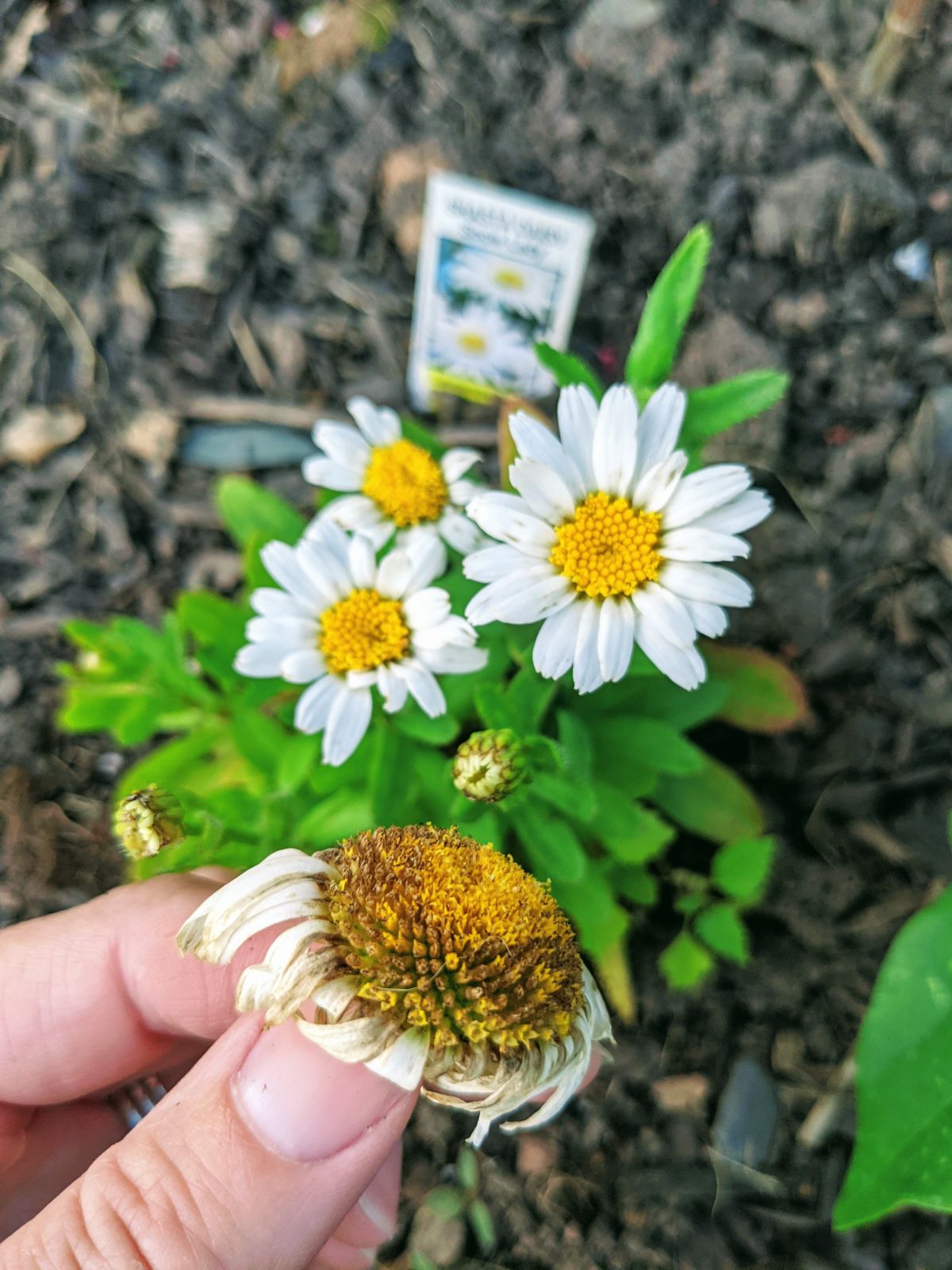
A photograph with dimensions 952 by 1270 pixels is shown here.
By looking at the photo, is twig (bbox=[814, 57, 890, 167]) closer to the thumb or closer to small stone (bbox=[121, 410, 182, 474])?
small stone (bbox=[121, 410, 182, 474])

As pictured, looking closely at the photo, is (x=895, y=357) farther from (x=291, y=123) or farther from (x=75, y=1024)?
(x=75, y=1024)

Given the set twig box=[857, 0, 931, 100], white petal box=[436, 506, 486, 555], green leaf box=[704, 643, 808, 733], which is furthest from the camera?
twig box=[857, 0, 931, 100]

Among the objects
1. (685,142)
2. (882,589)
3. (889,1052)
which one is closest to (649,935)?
(889,1052)

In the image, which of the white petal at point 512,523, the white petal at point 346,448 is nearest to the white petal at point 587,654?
the white petal at point 512,523

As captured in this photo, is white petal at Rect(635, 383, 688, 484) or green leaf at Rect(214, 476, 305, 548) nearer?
white petal at Rect(635, 383, 688, 484)

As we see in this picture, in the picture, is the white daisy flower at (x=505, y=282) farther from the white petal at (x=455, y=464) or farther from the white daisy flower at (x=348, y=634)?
the white daisy flower at (x=348, y=634)

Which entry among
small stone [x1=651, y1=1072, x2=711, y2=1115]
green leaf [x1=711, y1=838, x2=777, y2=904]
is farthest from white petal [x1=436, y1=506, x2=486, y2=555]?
small stone [x1=651, y1=1072, x2=711, y2=1115]

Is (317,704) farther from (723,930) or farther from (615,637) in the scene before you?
(723,930)
